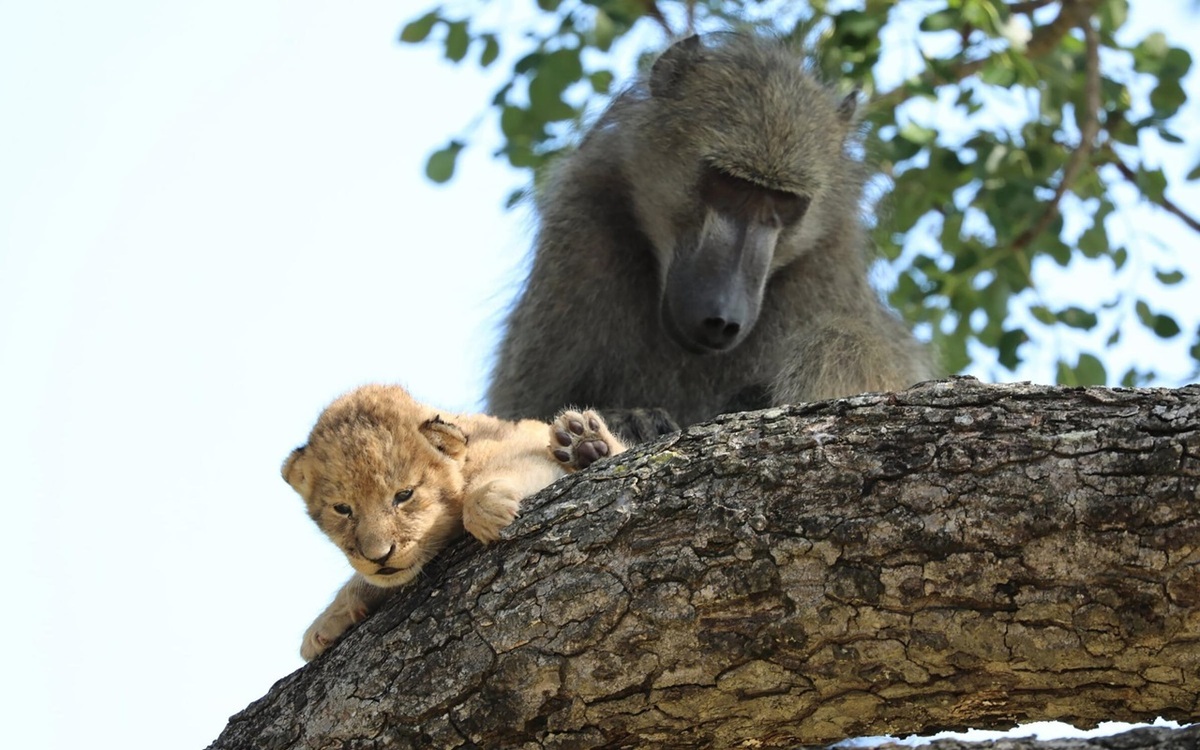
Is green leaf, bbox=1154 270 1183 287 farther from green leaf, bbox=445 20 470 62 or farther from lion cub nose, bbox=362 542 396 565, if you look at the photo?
lion cub nose, bbox=362 542 396 565

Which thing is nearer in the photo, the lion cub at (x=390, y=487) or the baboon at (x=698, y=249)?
the lion cub at (x=390, y=487)

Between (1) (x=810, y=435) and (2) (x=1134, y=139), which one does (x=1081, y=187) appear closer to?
(2) (x=1134, y=139)

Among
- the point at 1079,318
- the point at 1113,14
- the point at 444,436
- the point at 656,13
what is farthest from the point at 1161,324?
the point at 444,436

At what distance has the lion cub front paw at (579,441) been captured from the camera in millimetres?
3400

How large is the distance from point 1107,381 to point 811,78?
6.77 ft

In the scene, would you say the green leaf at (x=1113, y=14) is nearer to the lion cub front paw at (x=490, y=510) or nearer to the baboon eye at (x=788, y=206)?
the baboon eye at (x=788, y=206)

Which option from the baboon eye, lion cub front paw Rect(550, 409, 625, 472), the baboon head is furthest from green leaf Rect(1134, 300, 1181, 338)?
lion cub front paw Rect(550, 409, 625, 472)

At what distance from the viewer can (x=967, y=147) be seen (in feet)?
21.2

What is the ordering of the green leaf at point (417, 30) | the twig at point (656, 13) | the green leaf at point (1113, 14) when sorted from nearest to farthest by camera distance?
the green leaf at point (1113, 14), the green leaf at point (417, 30), the twig at point (656, 13)

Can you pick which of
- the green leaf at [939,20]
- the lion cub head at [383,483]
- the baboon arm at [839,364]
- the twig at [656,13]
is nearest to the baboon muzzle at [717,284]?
the baboon arm at [839,364]

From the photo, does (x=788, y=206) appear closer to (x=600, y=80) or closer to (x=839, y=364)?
(x=839, y=364)

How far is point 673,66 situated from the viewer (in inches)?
222

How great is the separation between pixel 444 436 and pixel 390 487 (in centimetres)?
20

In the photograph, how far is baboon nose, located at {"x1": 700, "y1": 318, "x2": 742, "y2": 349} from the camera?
4.78m
